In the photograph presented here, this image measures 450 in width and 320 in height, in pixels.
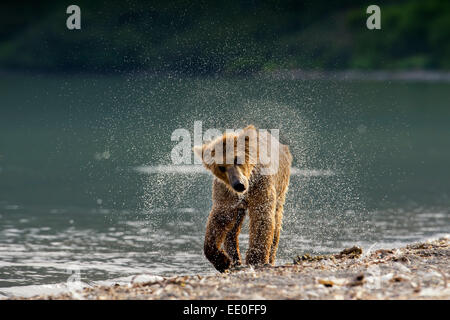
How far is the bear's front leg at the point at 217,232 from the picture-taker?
9.39m

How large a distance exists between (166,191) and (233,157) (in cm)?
1002

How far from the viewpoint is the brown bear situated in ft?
28.9

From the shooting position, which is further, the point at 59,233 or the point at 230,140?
the point at 59,233

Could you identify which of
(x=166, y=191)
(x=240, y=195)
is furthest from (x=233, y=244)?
(x=166, y=191)

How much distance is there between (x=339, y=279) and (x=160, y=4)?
60.5 meters

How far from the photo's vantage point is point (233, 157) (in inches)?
343

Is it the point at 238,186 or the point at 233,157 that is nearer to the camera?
the point at 238,186

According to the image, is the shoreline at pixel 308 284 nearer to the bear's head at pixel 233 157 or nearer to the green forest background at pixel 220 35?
the bear's head at pixel 233 157

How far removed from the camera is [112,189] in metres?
18.2

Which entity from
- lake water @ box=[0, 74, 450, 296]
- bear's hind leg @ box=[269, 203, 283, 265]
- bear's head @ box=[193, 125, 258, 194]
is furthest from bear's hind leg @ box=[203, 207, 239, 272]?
lake water @ box=[0, 74, 450, 296]

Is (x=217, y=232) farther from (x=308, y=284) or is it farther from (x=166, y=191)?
(x=166, y=191)

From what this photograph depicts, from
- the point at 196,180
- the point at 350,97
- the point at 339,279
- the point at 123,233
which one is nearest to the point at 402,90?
the point at 350,97
